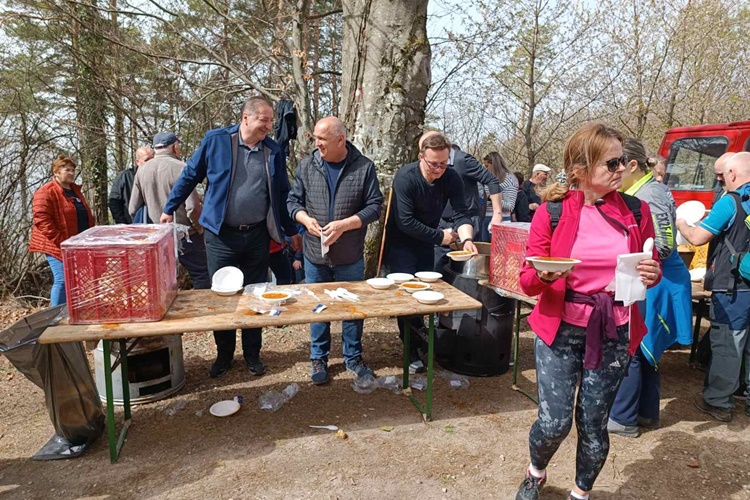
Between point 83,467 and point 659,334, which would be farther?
point 659,334

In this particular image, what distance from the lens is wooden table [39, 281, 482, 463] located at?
2.37 metres

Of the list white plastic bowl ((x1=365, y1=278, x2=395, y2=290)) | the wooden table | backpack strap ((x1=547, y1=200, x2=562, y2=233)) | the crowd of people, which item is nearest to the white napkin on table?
the crowd of people

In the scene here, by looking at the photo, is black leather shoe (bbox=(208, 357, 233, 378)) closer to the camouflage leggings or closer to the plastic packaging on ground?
the plastic packaging on ground

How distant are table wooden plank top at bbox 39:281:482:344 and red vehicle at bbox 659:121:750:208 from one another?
203 inches

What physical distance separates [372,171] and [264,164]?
2.60 ft

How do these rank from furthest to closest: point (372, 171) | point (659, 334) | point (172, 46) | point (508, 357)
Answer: point (172, 46) < point (508, 357) < point (372, 171) < point (659, 334)

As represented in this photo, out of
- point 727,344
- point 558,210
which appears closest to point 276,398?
point 558,210

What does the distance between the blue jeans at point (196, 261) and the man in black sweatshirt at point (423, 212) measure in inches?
70.4

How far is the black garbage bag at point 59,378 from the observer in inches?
97.4

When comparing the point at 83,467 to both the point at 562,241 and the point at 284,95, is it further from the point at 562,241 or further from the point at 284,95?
the point at 284,95

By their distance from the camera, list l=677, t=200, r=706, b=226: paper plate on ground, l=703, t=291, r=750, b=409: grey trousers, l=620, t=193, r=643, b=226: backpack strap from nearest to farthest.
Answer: l=620, t=193, r=643, b=226: backpack strap
l=703, t=291, r=750, b=409: grey trousers
l=677, t=200, r=706, b=226: paper plate on ground

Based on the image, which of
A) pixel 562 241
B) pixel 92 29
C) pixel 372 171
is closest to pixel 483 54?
pixel 92 29

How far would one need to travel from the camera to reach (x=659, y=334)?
297 centimetres

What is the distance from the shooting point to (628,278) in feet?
5.90
